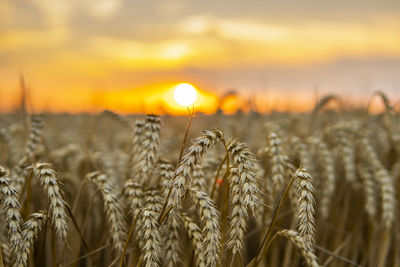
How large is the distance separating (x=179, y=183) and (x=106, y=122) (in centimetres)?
687

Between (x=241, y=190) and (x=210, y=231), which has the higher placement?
(x=241, y=190)

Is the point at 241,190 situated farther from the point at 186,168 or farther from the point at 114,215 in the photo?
the point at 114,215

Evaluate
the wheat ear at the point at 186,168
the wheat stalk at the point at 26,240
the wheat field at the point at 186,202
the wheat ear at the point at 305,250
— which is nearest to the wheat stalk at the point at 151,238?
the wheat field at the point at 186,202

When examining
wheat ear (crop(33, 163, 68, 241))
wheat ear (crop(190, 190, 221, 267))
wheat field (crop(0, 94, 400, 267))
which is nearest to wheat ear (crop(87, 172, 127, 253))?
wheat field (crop(0, 94, 400, 267))

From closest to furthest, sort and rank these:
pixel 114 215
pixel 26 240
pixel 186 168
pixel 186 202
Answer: pixel 186 168, pixel 26 240, pixel 114 215, pixel 186 202

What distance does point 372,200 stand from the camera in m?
3.16

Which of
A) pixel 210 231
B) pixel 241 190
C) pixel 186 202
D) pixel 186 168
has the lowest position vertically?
pixel 186 202

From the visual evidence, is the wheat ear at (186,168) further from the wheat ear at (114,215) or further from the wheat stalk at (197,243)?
the wheat ear at (114,215)

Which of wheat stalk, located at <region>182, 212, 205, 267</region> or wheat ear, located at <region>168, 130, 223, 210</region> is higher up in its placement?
wheat ear, located at <region>168, 130, 223, 210</region>

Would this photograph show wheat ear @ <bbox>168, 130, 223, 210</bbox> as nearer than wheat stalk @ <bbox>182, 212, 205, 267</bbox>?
Yes

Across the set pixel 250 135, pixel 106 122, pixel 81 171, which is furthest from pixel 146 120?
pixel 106 122

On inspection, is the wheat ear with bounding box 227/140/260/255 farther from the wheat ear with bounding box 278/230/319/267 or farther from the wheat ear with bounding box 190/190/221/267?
the wheat ear with bounding box 278/230/319/267

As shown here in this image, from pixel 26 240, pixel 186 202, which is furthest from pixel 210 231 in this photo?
pixel 186 202

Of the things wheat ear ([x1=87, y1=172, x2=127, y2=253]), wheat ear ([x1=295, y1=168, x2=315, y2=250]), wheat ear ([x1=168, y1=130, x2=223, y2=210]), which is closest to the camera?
wheat ear ([x1=168, y1=130, x2=223, y2=210])
